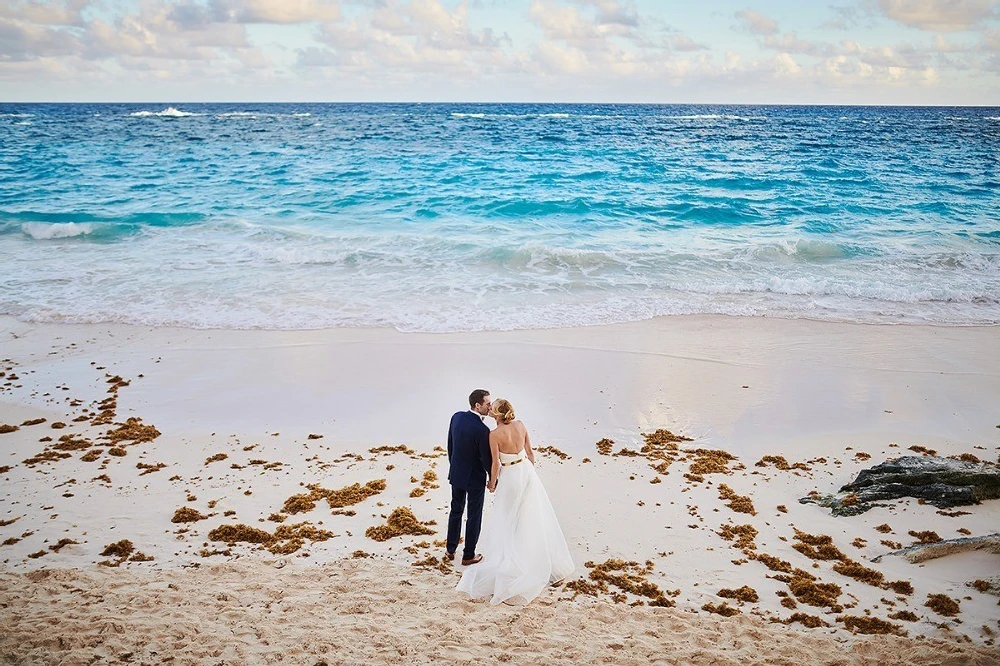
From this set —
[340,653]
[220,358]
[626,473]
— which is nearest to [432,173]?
[220,358]

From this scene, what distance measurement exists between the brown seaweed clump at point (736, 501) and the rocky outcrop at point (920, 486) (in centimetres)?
69

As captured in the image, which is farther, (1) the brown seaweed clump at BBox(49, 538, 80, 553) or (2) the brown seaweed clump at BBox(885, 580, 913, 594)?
(1) the brown seaweed clump at BBox(49, 538, 80, 553)

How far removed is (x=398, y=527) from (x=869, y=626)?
4242mm

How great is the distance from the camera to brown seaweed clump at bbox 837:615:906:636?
17.0 ft

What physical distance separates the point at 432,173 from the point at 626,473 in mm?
27059

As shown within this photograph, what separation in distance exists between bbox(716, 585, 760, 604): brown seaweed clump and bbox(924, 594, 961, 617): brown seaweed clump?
1363mm

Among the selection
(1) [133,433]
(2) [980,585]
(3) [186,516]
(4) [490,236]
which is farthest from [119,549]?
(4) [490,236]

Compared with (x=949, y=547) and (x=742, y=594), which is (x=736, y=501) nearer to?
(x=742, y=594)

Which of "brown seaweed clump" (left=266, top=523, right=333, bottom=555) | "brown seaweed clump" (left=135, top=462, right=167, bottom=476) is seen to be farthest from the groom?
"brown seaweed clump" (left=135, top=462, right=167, bottom=476)

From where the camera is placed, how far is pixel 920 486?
7156 millimetres

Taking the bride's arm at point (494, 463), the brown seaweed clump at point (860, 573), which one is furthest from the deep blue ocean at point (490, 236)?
the brown seaweed clump at point (860, 573)

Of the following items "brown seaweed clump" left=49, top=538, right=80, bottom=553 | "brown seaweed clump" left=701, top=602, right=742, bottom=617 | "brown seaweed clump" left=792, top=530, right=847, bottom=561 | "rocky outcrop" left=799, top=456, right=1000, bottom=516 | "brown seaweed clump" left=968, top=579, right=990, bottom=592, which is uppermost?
"rocky outcrop" left=799, top=456, right=1000, bottom=516

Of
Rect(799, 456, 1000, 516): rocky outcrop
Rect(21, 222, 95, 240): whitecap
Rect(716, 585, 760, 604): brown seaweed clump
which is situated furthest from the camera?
Rect(21, 222, 95, 240): whitecap

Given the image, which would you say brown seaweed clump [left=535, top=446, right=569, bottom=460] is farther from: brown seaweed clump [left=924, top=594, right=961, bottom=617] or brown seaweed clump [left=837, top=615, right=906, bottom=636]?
brown seaweed clump [left=924, top=594, right=961, bottom=617]
